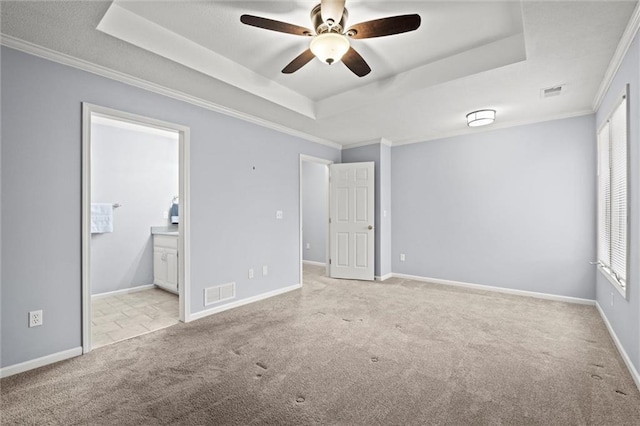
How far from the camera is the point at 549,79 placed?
293 cm

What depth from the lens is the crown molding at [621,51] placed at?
78.9 inches

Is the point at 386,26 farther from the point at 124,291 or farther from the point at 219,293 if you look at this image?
the point at 124,291

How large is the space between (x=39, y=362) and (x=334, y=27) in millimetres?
3386

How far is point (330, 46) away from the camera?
2.11 meters

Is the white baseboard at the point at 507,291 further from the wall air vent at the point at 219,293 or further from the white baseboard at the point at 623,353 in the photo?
the wall air vent at the point at 219,293

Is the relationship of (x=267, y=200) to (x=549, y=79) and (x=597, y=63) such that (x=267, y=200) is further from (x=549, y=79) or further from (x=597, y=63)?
(x=597, y=63)

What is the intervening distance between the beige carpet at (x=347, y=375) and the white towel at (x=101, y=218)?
221 cm

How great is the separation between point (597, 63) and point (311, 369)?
11.6ft

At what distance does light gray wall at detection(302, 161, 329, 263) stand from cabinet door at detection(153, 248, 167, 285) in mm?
3265

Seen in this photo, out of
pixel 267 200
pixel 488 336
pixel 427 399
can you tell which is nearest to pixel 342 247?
pixel 267 200

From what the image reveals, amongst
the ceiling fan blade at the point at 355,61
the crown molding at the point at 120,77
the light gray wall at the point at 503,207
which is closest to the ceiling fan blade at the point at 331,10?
the ceiling fan blade at the point at 355,61

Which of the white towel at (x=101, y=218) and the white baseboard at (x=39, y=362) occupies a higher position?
the white towel at (x=101, y=218)

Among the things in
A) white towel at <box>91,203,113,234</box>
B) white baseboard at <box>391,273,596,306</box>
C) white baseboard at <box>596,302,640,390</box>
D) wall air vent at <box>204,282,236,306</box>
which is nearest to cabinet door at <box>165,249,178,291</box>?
white towel at <box>91,203,113,234</box>

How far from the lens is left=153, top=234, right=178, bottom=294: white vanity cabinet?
4.37m
